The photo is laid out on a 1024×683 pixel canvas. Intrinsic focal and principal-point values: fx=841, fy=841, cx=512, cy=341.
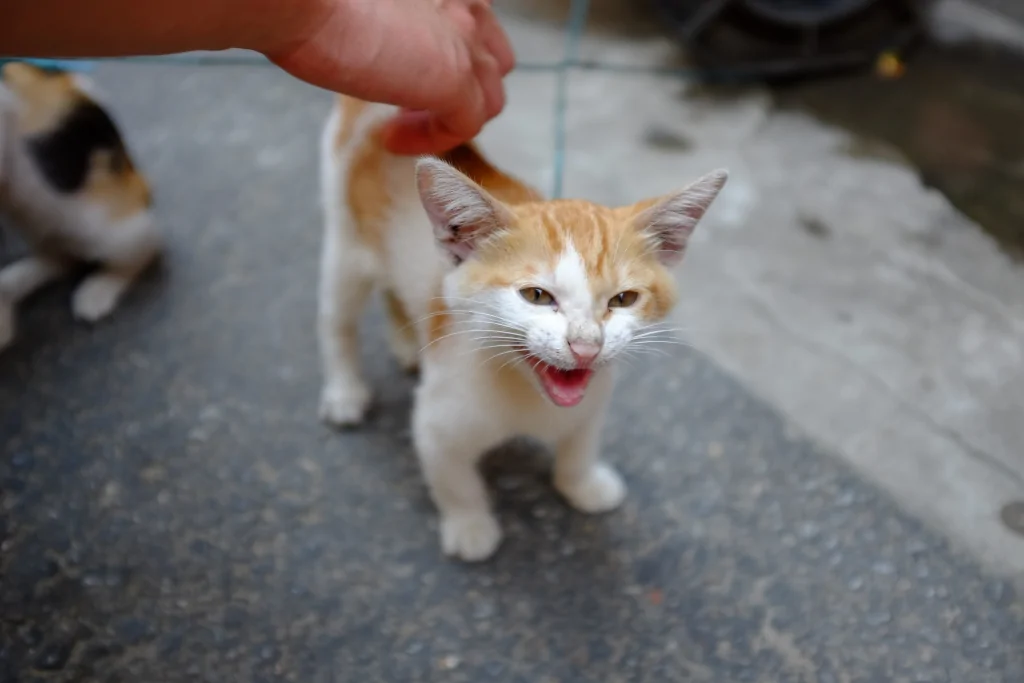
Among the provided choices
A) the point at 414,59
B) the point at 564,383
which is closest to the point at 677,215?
the point at 564,383

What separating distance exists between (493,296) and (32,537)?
0.84m

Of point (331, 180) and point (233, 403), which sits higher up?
point (331, 180)

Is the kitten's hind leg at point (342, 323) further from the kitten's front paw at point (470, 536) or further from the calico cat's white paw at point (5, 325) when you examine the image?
the calico cat's white paw at point (5, 325)

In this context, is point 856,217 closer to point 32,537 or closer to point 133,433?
point 133,433

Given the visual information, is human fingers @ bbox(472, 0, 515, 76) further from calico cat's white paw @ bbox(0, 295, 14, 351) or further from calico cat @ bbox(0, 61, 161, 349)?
calico cat's white paw @ bbox(0, 295, 14, 351)

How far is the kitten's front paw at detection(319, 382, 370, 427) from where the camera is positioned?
1400 millimetres

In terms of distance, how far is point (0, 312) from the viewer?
1.49 metres

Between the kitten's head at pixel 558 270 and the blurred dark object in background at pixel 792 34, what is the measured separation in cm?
130

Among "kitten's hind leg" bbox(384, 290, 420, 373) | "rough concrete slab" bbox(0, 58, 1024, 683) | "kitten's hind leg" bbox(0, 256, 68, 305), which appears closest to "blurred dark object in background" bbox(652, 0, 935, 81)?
"rough concrete slab" bbox(0, 58, 1024, 683)

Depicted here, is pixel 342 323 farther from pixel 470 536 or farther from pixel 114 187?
pixel 114 187

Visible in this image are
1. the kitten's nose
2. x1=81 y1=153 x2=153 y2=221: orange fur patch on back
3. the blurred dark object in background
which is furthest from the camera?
the blurred dark object in background

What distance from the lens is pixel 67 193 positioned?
1438mm

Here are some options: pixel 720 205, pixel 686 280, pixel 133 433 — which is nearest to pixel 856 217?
pixel 720 205

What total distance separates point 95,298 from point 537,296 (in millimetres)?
1032
